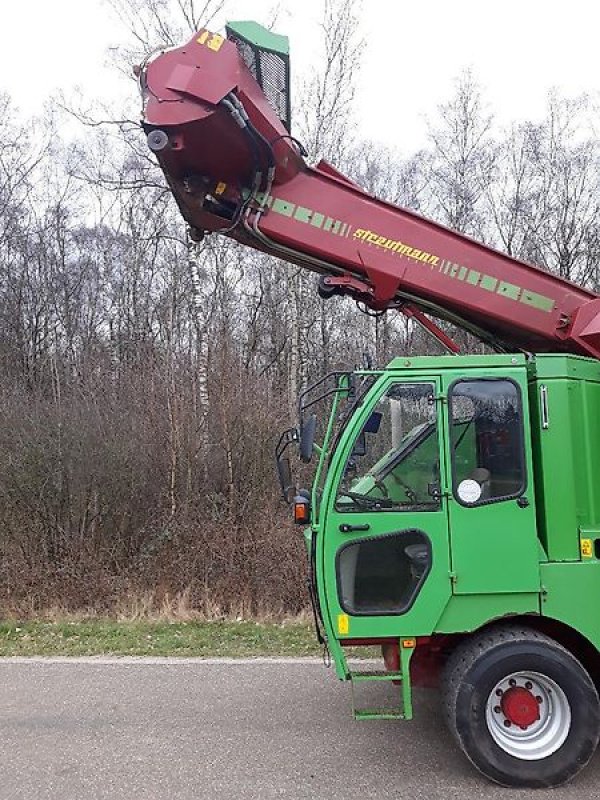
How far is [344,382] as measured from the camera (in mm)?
4770

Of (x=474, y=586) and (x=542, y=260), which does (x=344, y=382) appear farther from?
(x=542, y=260)

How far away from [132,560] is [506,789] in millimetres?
7294

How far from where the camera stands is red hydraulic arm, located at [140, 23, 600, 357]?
5.05m

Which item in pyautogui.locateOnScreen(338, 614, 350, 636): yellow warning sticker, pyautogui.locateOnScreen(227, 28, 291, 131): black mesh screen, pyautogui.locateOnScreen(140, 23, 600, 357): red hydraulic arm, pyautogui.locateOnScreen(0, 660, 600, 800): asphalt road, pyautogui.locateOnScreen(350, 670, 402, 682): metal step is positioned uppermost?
pyautogui.locateOnScreen(227, 28, 291, 131): black mesh screen

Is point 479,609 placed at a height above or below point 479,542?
below

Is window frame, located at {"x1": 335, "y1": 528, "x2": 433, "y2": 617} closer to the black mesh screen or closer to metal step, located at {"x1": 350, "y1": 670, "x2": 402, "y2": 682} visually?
metal step, located at {"x1": 350, "y1": 670, "x2": 402, "y2": 682}

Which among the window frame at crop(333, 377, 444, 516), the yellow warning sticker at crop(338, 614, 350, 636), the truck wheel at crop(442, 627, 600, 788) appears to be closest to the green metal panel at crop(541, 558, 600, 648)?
the truck wheel at crop(442, 627, 600, 788)

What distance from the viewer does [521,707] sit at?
4426 mm

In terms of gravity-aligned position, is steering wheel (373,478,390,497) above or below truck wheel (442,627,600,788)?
above

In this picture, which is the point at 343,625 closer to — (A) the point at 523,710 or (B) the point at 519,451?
(A) the point at 523,710

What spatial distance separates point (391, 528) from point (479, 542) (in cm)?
52

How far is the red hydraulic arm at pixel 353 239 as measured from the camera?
5.05m

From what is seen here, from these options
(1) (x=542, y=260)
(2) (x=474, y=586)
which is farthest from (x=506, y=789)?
(1) (x=542, y=260)

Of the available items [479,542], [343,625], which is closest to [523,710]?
[479,542]
